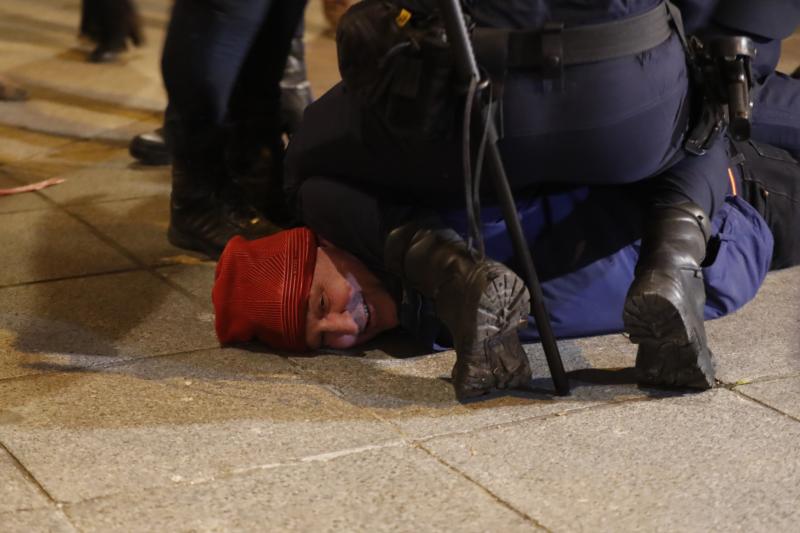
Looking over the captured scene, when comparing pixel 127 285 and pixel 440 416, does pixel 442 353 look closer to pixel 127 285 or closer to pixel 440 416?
pixel 440 416

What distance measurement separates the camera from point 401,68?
2.63 meters

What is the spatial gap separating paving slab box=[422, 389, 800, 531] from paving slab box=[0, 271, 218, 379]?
0.87 m

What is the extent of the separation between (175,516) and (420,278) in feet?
2.70

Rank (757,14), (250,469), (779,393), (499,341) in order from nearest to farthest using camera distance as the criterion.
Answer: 1. (250,469)
2. (499,341)
3. (779,393)
4. (757,14)

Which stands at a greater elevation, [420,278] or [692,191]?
[692,191]

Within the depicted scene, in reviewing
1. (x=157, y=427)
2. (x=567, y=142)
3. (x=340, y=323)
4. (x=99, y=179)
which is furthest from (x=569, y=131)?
(x=99, y=179)

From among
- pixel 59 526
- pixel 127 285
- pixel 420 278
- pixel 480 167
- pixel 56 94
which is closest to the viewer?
pixel 59 526

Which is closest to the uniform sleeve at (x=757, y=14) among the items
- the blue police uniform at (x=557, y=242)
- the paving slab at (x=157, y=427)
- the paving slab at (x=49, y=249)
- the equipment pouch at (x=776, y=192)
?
the equipment pouch at (x=776, y=192)

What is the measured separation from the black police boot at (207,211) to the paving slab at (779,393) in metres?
1.49

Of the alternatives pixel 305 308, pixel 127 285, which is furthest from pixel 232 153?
pixel 305 308

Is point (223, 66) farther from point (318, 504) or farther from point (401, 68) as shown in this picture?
point (318, 504)

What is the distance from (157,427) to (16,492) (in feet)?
1.20

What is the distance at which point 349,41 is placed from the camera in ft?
9.01

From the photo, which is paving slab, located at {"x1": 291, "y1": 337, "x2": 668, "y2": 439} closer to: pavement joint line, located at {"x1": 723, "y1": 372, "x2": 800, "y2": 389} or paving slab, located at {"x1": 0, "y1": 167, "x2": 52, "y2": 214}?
pavement joint line, located at {"x1": 723, "y1": 372, "x2": 800, "y2": 389}
